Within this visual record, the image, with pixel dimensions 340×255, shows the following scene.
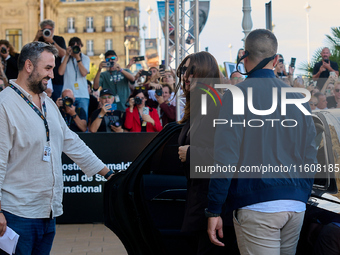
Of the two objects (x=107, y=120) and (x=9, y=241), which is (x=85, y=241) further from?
(x=9, y=241)

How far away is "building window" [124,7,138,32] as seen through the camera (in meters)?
90.3

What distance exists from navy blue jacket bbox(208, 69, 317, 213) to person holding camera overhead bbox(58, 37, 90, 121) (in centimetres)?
666

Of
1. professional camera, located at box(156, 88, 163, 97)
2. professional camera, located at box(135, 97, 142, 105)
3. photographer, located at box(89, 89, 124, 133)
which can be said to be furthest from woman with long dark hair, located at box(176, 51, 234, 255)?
professional camera, located at box(156, 88, 163, 97)

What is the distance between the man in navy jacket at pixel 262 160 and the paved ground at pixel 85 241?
11.0 feet

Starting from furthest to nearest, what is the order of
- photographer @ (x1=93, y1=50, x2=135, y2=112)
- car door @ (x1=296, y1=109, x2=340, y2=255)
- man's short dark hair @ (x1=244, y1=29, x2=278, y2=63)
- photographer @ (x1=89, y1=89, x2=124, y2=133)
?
photographer @ (x1=93, y1=50, x2=135, y2=112) → photographer @ (x1=89, y1=89, x2=124, y2=133) → car door @ (x1=296, y1=109, x2=340, y2=255) → man's short dark hair @ (x1=244, y1=29, x2=278, y2=63)

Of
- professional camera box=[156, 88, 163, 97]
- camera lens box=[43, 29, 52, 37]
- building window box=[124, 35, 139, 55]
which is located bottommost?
A: professional camera box=[156, 88, 163, 97]

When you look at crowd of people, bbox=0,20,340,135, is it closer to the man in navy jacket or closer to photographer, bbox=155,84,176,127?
photographer, bbox=155,84,176,127

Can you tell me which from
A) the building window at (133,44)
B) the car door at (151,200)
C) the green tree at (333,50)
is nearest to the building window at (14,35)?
the green tree at (333,50)

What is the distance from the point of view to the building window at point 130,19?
90312 millimetres

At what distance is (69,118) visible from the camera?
792 cm

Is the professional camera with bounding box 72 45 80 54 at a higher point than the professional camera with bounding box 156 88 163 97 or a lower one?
higher

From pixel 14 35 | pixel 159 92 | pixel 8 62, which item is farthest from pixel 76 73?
pixel 14 35

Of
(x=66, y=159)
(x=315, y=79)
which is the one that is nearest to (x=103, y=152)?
(x=66, y=159)


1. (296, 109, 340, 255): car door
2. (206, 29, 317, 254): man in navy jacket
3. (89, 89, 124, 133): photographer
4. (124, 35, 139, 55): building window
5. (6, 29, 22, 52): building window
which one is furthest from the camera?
(124, 35, 139, 55): building window
